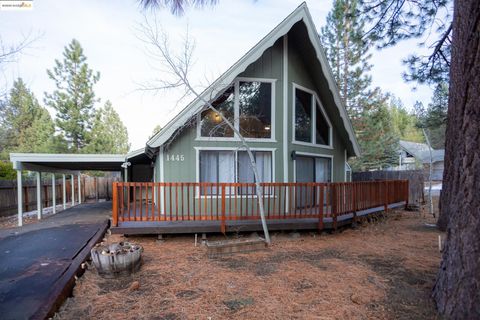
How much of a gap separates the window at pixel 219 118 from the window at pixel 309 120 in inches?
85.6

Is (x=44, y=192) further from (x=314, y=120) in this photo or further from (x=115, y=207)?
(x=314, y=120)

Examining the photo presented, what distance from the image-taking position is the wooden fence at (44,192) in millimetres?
11656

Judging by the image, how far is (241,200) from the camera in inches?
241

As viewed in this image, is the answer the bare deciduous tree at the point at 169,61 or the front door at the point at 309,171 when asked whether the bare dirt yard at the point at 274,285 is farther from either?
the front door at the point at 309,171

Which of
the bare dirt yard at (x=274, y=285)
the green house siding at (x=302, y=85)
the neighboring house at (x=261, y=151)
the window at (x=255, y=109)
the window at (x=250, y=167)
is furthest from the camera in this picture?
the green house siding at (x=302, y=85)

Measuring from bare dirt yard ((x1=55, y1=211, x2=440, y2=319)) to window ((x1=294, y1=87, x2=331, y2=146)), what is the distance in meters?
3.89

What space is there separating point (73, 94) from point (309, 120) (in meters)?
19.6

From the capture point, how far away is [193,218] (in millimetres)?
6371

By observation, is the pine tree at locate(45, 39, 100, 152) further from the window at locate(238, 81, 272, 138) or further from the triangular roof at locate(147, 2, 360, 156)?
the window at locate(238, 81, 272, 138)

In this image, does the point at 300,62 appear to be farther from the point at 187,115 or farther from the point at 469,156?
the point at 469,156

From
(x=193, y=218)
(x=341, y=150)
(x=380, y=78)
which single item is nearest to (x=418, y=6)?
(x=341, y=150)

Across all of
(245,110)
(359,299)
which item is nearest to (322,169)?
(245,110)

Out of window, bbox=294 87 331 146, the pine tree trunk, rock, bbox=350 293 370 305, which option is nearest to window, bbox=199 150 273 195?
window, bbox=294 87 331 146

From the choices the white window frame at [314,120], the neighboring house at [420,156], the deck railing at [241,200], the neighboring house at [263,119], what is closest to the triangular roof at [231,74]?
the neighboring house at [263,119]
